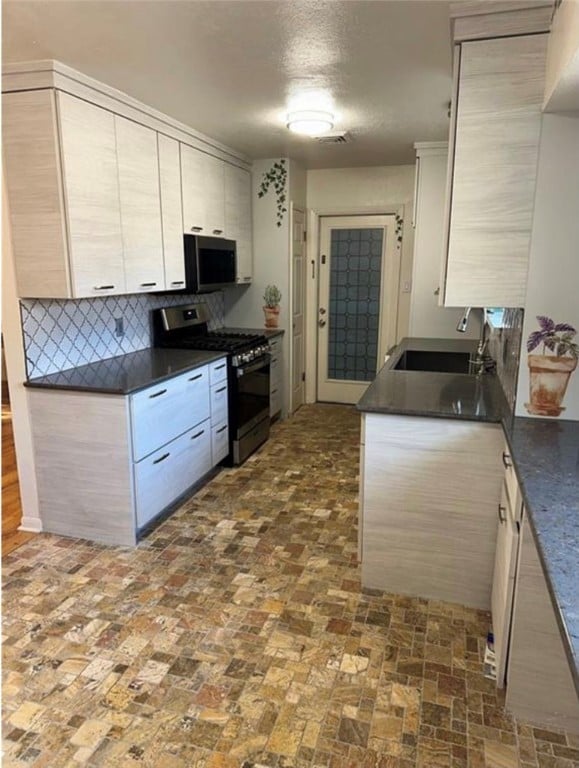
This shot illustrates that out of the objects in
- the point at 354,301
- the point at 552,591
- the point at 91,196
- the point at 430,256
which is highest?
the point at 91,196

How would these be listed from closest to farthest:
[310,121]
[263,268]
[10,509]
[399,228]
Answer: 1. [310,121]
2. [10,509]
3. [263,268]
4. [399,228]

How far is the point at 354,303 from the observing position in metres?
5.68

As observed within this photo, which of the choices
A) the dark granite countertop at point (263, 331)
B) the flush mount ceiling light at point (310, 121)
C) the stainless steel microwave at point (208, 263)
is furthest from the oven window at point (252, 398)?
the flush mount ceiling light at point (310, 121)

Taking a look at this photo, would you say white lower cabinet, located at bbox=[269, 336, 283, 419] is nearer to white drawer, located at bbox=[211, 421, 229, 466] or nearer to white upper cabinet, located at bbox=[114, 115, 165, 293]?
white drawer, located at bbox=[211, 421, 229, 466]

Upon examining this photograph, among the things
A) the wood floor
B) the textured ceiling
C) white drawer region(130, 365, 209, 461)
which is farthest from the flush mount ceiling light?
the wood floor

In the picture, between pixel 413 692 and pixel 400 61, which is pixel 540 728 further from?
pixel 400 61

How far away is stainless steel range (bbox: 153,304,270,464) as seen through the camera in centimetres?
404

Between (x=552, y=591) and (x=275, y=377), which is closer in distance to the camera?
(x=552, y=591)

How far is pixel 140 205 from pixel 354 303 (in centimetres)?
285

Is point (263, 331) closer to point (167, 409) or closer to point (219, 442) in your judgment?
point (219, 442)

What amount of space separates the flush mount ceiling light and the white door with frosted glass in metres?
2.13

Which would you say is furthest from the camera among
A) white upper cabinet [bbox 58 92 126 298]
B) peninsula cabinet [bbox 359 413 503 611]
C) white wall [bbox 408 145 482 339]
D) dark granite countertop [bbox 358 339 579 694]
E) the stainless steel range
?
white wall [bbox 408 145 482 339]

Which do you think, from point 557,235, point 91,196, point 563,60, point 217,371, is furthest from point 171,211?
point 563,60

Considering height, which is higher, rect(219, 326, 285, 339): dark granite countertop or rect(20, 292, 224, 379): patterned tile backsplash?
rect(20, 292, 224, 379): patterned tile backsplash
